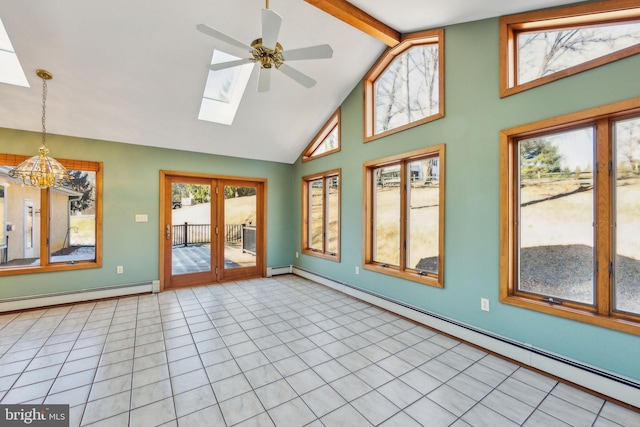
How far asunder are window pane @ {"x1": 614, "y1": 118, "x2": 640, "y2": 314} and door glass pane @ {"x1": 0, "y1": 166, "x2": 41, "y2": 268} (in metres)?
6.86

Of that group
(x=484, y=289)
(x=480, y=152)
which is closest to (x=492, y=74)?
(x=480, y=152)

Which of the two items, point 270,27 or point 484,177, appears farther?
point 484,177

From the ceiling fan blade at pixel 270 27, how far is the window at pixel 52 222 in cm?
372

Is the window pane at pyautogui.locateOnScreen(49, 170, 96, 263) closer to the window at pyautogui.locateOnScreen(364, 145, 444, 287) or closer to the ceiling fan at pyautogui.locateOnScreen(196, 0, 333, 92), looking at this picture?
the ceiling fan at pyautogui.locateOnScreen(196, 0, 333, 92)

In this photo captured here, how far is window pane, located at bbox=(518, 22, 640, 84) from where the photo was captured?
2066 mm

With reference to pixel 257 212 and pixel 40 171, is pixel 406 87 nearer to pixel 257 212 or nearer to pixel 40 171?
pixel 257 212

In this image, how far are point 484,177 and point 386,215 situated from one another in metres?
1.53

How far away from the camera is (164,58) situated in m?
3.23

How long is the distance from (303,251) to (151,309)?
2.94 m

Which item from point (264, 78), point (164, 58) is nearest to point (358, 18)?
point (264, 78)

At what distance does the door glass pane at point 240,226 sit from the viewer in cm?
546

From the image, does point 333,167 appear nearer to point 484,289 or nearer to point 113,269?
point 484,289

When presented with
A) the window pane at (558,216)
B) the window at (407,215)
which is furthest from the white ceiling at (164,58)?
the window at (407,215)

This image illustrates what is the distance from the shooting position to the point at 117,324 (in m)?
3.32
